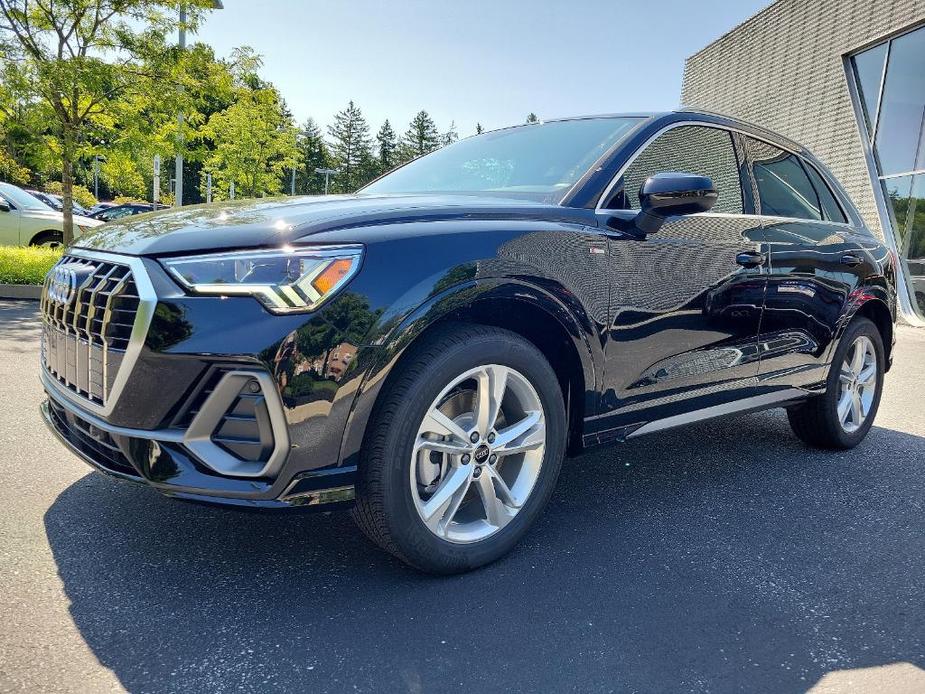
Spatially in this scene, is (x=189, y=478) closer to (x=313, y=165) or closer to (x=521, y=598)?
(x=521, y=598)

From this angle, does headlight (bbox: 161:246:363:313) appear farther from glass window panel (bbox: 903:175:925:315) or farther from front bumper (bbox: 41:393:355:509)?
glass window panel (bbox: 903:175:925:315)

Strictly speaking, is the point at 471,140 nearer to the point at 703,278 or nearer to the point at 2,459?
the point at 703,278

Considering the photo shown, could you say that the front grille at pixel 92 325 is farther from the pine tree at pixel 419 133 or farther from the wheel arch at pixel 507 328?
the pine tree at pixel 419 133

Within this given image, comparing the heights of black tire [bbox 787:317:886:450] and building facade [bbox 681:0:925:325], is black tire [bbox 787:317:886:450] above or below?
below

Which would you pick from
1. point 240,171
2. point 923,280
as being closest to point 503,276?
point 923,280

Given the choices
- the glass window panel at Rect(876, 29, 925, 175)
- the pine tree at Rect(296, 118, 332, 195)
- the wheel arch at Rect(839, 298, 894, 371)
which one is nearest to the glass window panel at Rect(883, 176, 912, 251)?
the glass window panel at Rect(876, 29, 925, 175)

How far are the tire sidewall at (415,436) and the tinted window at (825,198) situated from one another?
2.47m

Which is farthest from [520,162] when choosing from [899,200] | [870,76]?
[870,76]

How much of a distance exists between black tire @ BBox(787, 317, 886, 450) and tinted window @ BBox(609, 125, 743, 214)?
1.21 meters

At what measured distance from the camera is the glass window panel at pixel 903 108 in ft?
39.3

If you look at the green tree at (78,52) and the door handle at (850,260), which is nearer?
the door handle at (850,260)

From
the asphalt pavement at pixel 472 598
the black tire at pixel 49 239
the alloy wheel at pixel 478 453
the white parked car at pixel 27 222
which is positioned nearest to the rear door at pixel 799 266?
the asphalt pavement at pixel 472 598

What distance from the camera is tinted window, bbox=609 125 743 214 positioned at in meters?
2.86

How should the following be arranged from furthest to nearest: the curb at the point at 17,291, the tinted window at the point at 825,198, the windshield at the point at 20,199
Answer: the windshield at the point at 20,199
the curb at the point at 17,291
the tinted window at the point at 825,198
